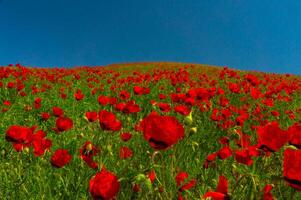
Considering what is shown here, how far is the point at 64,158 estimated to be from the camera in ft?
7.77

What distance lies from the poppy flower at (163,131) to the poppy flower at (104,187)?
240 millimetres

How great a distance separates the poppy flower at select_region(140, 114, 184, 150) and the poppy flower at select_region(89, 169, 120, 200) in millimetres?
240

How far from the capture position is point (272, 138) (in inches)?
63.2

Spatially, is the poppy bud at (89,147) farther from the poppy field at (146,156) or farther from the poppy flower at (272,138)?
the poppy flower at (272,138)

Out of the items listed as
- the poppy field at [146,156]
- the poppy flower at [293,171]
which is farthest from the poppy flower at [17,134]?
the poppy flower at [293,171]

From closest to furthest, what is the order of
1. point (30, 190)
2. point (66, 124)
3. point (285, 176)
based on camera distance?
point (285, 176) → point (30, 190) → point (66, 124)

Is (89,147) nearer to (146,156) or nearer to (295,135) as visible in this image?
(146,156)

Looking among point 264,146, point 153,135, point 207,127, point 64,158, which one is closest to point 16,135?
point 64,158

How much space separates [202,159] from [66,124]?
4.54 feet

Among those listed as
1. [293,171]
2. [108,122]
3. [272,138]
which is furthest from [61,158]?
[293,171]

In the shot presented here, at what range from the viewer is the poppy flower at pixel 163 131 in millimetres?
1526

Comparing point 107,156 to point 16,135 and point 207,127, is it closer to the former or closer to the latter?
point 16,135

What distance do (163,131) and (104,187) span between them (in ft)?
1.03

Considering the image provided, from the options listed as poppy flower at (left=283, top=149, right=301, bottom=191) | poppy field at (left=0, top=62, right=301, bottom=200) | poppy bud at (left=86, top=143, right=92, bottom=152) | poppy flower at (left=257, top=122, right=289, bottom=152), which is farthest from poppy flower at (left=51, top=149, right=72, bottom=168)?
poppy flower at (left=283, top=149, right=301, bottom=191)
